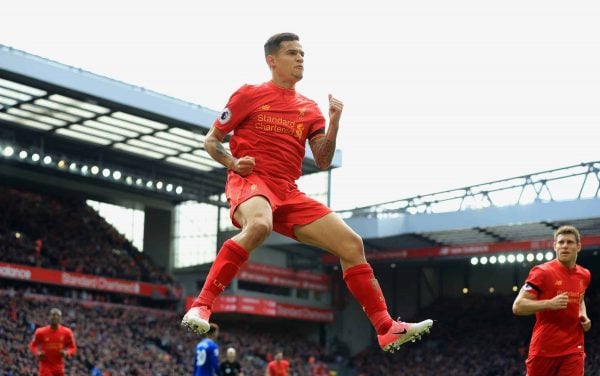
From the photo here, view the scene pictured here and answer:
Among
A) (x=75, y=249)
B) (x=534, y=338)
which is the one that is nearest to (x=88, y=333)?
(x=75, y=249)

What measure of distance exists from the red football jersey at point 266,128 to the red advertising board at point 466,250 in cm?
3089

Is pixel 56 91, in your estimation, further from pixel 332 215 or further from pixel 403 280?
pixel 332 215

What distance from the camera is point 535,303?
788 cm

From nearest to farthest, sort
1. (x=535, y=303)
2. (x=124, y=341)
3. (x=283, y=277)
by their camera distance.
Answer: (x=535, y=303) → (x=124, y=341) → (x=283, y=277)

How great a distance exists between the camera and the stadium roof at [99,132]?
102 feet

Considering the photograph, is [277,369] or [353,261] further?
[277,369]

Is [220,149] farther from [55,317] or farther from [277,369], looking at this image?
[277,369]

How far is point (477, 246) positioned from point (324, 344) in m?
10.9

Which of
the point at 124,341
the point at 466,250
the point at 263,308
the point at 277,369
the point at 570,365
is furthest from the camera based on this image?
the point at 263,308

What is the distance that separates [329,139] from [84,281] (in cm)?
3231

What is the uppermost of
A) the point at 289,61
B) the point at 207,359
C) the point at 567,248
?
the point at 289,61

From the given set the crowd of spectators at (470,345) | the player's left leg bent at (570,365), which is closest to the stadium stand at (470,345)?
the crowd of spectators at (470,345)

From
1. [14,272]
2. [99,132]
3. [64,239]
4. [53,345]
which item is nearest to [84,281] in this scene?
[64,239]

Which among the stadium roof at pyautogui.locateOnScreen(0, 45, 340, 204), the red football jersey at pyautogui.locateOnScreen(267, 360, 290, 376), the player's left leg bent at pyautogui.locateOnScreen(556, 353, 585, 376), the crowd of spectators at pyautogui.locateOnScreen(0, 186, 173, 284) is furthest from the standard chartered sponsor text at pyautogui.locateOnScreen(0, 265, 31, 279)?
the player's left leg bent at pyautogui.locateOnScreen(556, 353, 585, 376)
